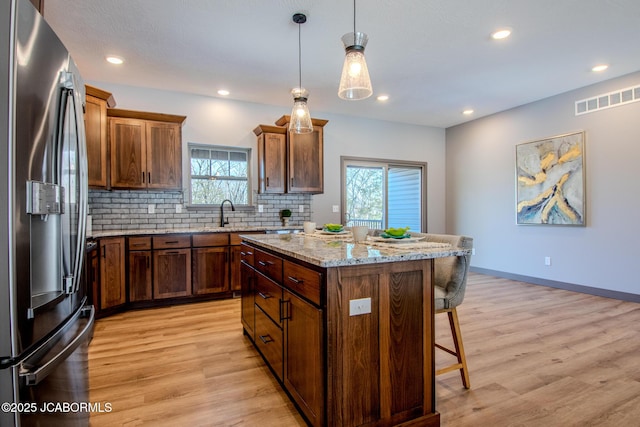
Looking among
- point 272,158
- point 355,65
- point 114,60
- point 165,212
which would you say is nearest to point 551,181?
point 272,158

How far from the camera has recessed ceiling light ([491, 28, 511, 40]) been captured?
10.1ft

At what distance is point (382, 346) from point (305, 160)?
3.61 m

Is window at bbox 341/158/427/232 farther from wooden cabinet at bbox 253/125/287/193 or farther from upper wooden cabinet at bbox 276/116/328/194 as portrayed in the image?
wooden cabinet at bbox 253/125/287/193

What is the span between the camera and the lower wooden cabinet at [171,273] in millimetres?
3979

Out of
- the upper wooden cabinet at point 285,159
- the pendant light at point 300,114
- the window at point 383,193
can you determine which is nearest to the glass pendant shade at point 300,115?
the pendant light at point 300,114

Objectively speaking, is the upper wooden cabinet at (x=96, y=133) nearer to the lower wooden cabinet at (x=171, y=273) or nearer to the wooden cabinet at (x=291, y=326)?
the lower wooden cabinet at (x=171, y=273)

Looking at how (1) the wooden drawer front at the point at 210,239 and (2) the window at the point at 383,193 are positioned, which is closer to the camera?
(1) the wooden drawer front at the point at 210,239

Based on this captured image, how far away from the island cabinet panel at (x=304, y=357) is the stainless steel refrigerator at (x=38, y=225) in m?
0.97

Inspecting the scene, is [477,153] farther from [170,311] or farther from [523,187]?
[170,311]

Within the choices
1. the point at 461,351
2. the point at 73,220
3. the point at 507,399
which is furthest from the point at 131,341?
the point at 507,399

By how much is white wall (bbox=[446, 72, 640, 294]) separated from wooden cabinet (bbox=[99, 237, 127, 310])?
565cm

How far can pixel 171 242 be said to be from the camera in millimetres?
4023

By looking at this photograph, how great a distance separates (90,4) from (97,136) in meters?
1.45

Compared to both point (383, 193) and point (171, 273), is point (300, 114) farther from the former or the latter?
point (383, 193)
